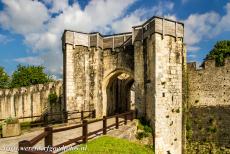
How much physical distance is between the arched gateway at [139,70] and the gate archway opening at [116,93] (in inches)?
2.8

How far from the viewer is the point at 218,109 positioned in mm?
19234

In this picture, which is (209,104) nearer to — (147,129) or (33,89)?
(147,129)

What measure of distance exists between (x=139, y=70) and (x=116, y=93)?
5565 millimetres

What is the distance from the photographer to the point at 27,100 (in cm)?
2842

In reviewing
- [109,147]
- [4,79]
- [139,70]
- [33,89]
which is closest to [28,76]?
[4,79]

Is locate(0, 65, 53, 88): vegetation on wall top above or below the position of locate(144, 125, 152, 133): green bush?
above

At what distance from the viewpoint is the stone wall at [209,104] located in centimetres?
1894

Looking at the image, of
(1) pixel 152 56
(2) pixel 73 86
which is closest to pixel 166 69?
(1) pixel 152 56

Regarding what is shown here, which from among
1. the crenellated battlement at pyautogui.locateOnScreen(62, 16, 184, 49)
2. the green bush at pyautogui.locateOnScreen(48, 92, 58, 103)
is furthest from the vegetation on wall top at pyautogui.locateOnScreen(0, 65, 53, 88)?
the crenellated battlement at pyautogui.locateOnScreen(62, 16, 184, 49)

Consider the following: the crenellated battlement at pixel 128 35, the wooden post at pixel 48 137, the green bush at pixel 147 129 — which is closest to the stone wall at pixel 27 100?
the crenellated battlement at pixel 128 35

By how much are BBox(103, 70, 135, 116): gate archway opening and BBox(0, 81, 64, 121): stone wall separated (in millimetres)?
5856

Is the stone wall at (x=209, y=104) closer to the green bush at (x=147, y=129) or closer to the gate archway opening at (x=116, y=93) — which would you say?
the green bush at (x=147, y=129)

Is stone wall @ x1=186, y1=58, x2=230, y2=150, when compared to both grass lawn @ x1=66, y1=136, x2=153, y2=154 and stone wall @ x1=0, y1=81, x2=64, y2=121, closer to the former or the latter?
grass lawn @ x1=66, y1=136, x2=153, y2=154

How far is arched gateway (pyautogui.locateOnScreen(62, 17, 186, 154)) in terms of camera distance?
54.7ft
